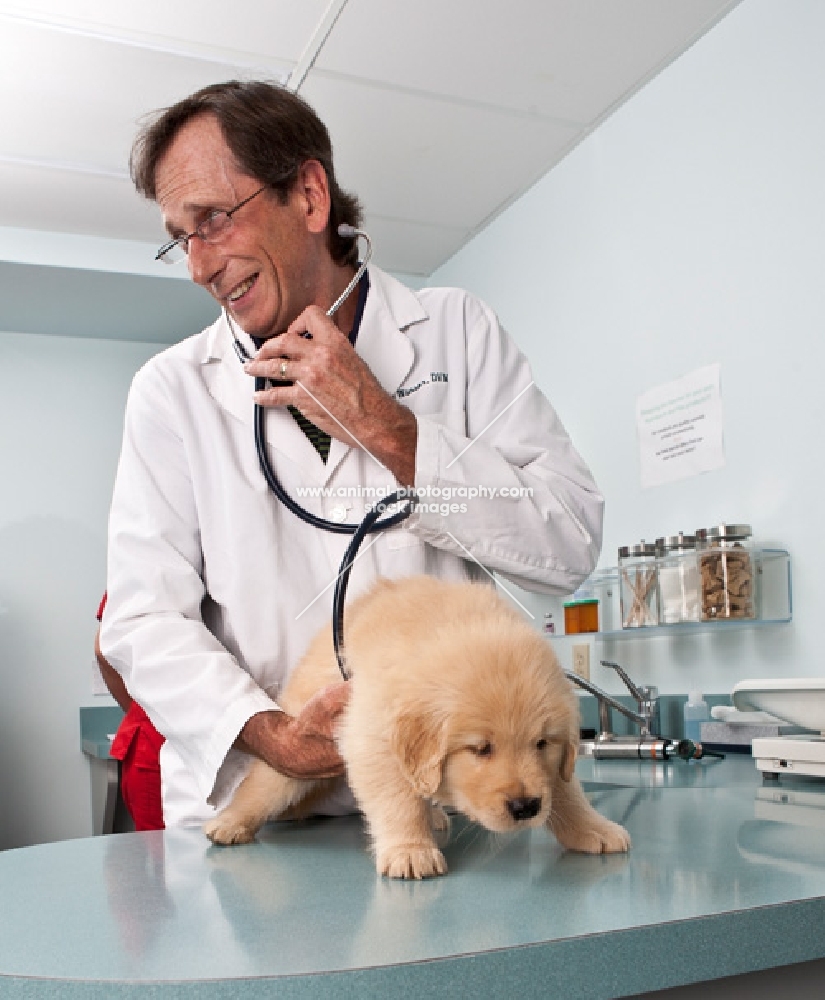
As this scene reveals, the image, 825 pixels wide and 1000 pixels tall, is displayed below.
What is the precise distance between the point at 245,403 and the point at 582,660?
2090 millimetres

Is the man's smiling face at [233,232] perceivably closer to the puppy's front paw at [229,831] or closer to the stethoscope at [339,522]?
the stethoscope at [339,522]

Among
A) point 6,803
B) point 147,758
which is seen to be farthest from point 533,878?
point 6,803

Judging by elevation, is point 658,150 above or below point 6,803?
above

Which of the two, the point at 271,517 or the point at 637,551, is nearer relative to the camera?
the point at 271,517

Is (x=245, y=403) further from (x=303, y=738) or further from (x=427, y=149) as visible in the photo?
(x=427, y=149)

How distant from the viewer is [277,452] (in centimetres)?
119

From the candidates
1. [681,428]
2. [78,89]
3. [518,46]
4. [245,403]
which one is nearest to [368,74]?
[518,46]

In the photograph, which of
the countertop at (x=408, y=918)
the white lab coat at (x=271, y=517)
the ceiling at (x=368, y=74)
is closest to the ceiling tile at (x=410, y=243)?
the ceiling at (x=368, y=74)

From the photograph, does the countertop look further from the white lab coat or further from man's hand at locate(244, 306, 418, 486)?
man's hand at locate(244, 306, 418, 486)

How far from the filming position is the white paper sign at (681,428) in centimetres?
252

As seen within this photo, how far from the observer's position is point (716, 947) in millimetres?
665

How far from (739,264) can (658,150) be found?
1.61 feet

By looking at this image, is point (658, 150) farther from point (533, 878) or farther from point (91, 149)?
point (533, 878)

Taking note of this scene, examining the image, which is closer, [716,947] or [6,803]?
[716,947]
